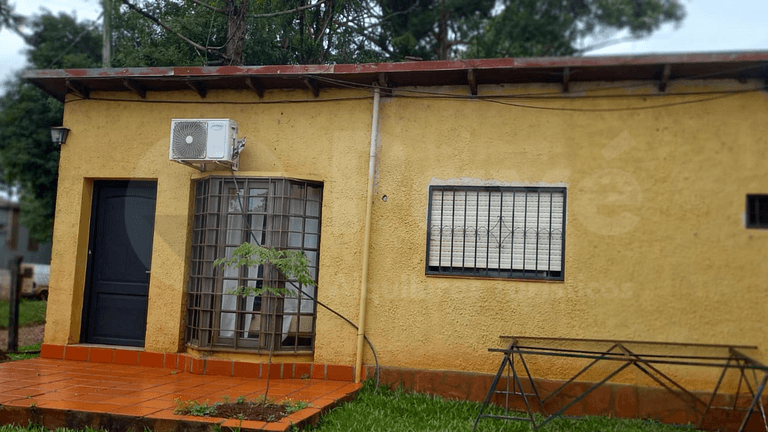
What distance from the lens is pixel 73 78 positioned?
7539 mm

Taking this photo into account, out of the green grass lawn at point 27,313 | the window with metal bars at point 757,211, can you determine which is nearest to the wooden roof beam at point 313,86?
the window with metal bars at point 757,211

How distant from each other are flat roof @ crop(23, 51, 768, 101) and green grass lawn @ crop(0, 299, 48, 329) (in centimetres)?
788

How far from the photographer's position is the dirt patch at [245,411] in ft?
17.3

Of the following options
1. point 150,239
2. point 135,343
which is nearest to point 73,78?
point 150,239

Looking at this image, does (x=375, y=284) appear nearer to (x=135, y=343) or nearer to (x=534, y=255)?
(x=534, y=255)

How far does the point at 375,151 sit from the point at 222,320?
2.50 metres

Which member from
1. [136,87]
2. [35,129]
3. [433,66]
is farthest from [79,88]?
[35,129]

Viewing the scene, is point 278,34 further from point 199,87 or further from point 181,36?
point 199,87

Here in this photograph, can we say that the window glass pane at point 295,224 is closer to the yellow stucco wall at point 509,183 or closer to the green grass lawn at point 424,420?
the yellow stucco wall at point 509,183

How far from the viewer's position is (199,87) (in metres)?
7.52

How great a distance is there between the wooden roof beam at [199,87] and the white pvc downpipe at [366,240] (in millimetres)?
2021

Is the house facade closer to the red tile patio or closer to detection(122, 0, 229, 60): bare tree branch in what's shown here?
the red tile patio

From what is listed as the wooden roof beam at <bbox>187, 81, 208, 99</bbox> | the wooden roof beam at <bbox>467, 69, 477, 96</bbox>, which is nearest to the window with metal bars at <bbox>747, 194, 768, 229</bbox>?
the wooden roof beam at <bbox>467, 69, 477, 96</bbox>

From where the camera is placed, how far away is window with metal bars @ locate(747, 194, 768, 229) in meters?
6.20
